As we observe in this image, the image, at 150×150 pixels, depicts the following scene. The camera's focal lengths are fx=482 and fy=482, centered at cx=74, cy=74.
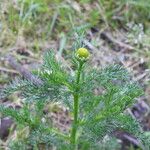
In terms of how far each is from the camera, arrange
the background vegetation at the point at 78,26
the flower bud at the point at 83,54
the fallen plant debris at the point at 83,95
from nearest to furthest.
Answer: the flower bud at the point at 83,54 < the fallen plant debris at the point at 83,95 < the background vegetation at the point at 78,26

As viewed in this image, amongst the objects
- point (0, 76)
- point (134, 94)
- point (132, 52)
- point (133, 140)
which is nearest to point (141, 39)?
point (132, 52)

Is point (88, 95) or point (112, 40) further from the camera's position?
point (112, 40)

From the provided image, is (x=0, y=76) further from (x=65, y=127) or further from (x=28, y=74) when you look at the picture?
(x=65, y=127)

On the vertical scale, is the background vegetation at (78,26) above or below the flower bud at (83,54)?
above

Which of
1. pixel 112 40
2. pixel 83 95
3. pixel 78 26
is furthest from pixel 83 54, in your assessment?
pixel 112 40

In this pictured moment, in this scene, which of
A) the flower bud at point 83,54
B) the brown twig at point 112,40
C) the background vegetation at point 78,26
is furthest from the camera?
the brown twig at point 112,40

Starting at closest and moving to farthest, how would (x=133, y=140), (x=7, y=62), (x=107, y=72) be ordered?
(x=107, y=72), (x=133, y=140), (x=7, y=62)

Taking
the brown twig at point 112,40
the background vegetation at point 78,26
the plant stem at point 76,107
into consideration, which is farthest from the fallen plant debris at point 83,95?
the brown twig at point 112,40

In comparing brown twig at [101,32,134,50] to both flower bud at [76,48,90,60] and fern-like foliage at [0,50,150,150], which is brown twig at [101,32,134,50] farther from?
flower bud at [76,48,90,60]

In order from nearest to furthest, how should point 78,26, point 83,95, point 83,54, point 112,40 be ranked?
point 83,54 < point 83,95 < point 78,26 < point 112,40

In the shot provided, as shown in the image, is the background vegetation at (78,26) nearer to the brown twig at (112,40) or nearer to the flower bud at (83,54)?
the brown twig at (112,40)

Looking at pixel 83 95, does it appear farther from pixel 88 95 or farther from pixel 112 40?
pixel 112 40
